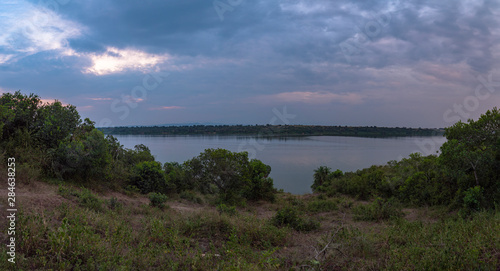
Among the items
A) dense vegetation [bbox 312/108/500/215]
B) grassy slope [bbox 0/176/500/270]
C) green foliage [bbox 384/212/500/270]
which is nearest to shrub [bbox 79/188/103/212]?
grassy slope [bbox 0/176/500/270]

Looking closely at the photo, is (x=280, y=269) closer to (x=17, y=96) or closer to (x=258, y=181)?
(x=258, y=181)

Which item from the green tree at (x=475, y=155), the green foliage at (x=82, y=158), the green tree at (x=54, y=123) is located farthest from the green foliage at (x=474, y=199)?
Result: the green tree at (x=54, y=123)

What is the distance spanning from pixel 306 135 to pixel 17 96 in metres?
115

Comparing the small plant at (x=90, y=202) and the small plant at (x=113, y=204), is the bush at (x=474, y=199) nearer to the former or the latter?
the small plant at (x=113, y=204)

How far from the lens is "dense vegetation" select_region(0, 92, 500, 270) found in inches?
178

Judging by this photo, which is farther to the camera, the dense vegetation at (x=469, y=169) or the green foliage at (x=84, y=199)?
the dense vegetation at (x=469, y=169)

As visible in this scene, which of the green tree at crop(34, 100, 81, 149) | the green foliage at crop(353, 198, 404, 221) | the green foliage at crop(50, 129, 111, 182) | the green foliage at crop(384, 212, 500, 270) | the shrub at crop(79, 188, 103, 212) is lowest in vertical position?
the green foliage at crop(353, 198, 404, 221)

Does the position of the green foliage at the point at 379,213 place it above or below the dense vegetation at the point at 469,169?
below

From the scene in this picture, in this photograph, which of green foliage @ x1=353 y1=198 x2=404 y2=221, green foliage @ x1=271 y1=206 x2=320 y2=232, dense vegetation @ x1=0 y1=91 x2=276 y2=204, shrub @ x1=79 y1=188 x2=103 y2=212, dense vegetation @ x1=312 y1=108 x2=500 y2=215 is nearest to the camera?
shrub @ x1=79 y1=188 x2=103 y2=212

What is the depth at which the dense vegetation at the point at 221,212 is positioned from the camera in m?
4.52

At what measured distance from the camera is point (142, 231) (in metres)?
6.13

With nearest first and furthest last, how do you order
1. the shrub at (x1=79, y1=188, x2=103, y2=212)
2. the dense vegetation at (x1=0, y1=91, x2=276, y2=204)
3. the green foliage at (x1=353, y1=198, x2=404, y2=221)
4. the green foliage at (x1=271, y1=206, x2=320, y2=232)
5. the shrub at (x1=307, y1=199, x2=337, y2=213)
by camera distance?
1. the shrub at (x1=79, y1=188, x2=103, y2=212)
2. the green foliage at (x1=271, y1=206, x2=320, y2=232)
3. the green foliage at (x1=353, y1=198, x2=404, y2=221)
4. the dense vegetation at (x1=0, y1=91, x2=276, y2=204)
5. the shrub at (x1=307, y1=199, x2=337, y2=213)

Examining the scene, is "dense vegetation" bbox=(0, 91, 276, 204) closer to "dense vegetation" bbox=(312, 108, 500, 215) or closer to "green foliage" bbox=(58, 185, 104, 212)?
"green foliage" bbox=(58, 185, 104, 212)

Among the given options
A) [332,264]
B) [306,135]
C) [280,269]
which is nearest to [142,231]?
[280,269]
